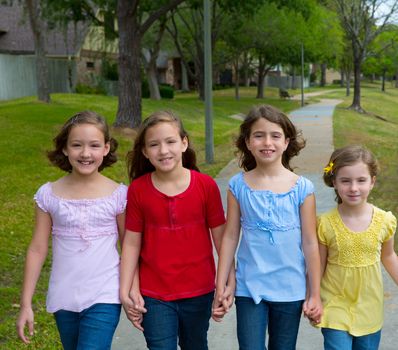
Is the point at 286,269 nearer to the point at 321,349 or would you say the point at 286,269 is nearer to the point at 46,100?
the point at 321,349

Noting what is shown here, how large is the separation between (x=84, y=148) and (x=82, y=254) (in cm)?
50

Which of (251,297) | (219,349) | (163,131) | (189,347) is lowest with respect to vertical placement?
(219,349)

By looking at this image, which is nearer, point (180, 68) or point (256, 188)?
point (256, 188)

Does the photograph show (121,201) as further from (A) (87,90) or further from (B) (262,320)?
(A) (87,90)

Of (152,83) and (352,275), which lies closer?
(352,275)

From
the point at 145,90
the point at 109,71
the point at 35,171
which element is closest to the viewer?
the point at 35,171

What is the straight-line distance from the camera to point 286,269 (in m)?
2.79

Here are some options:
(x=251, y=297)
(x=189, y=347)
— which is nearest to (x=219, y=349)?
(x=189, y=347)

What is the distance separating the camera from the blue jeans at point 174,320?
2.82 m

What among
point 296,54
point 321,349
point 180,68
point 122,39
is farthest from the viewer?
point 180,68

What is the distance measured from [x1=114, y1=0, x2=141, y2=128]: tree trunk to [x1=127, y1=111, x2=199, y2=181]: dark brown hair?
40.8 feet

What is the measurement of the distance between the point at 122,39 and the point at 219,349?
12168 mm

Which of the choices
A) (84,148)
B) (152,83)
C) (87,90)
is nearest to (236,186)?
(84,148)

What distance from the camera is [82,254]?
279 centimetres
